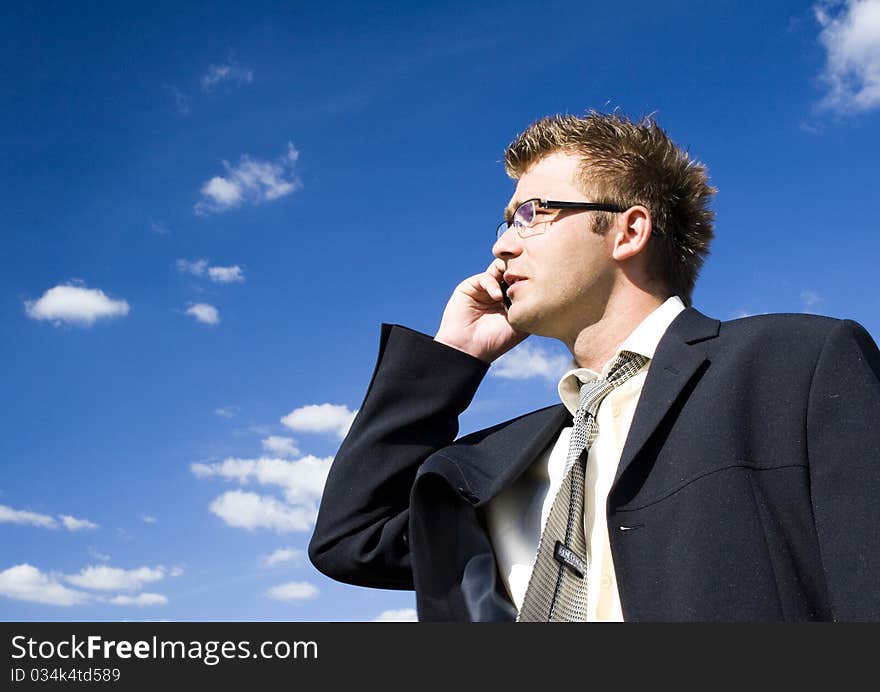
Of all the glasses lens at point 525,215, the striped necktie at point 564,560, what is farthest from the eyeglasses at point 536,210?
the striped necktie at point 564,560

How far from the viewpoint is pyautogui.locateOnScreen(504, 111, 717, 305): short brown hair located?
172 inches

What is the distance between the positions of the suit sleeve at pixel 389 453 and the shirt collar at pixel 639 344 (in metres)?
0.69

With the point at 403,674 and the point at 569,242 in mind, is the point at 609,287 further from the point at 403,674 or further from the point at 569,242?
the point at 403,674

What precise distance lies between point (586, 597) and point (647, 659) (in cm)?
72

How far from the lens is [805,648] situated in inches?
104

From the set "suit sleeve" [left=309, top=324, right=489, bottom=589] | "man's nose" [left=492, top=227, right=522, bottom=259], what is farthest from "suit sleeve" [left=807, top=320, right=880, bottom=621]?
"suit sleeve" [left=309, top=324, right=489, bottom=589]

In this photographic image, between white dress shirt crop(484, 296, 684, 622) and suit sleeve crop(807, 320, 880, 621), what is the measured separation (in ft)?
2.41

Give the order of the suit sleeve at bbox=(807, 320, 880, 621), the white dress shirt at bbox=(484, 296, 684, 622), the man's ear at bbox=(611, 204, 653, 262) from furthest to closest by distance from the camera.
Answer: the man's ear at bbox=(611, 204, 653, 262)
the white dress shirt at bbox=(484, 296, 684, 622)
the suit sleeve at bbox=(807, 320, 880, 621)

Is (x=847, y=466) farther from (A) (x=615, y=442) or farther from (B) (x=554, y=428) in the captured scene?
(B) (x=554, y=428)

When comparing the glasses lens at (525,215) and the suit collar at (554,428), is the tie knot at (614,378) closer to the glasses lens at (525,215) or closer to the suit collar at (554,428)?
the suit collar at (554,428)

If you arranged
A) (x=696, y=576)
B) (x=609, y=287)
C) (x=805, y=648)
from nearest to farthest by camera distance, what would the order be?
1. (x=805, y=648)
2. (x=696, y=576)
3. (x=609, y=287)

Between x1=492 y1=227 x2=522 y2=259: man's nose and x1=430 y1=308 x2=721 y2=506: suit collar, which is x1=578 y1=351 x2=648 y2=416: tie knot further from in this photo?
x1=492 y1=227 x2=522 y2=259: man's nose

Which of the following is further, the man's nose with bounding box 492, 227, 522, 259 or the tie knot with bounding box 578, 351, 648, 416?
the man's nose with bounding box 492, 227, 522, 259

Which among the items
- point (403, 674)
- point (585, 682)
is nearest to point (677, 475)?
point (585, 682)
